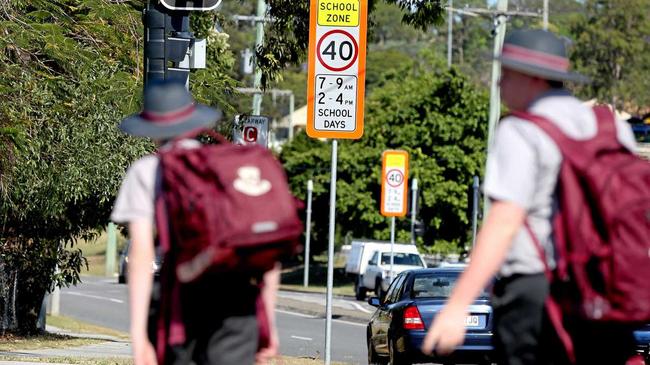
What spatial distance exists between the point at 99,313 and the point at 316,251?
102 ft

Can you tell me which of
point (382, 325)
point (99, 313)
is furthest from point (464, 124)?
point (382, 325)

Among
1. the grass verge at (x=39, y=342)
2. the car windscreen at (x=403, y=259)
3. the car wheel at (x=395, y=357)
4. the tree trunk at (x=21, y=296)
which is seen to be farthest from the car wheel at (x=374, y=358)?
the car windscreen at (x=403, y=259)

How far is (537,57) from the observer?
5402 mm

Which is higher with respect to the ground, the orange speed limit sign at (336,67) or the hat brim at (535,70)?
the orange speed limit sign at (336,67)

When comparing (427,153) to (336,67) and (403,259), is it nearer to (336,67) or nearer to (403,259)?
(403,259)

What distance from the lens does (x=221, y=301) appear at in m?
5.59

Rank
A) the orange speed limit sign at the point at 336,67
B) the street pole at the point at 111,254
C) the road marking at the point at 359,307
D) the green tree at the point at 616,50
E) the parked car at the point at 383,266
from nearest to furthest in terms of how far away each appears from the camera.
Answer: the orange speed limit sign at the point at 336,67, the road marking at the point at 359,307, the parked car at the point at 383,266, the street pole at the point at 111,254, the green tree at the point at 616,50

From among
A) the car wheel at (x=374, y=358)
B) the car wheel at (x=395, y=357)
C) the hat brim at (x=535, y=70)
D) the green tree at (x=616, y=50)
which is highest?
the green tree at (x=616, y=50)

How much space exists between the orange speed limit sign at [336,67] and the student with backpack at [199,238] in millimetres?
8966

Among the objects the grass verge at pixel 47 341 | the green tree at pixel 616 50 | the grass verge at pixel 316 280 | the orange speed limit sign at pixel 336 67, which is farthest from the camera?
the green tree at pixel 616 50

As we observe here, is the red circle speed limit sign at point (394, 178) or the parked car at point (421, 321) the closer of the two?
the parked car at point (421, 321)

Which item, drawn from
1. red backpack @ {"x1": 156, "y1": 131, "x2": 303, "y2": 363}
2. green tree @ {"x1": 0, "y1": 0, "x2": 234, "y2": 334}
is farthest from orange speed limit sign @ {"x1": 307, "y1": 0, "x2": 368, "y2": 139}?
red backpack @ {"x1": 156, "y1": 131, "x2": 303, "y2": 363}

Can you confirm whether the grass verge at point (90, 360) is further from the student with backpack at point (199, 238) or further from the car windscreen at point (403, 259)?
the car windscreen at point (403, 259)

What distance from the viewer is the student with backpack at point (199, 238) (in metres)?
5.32
